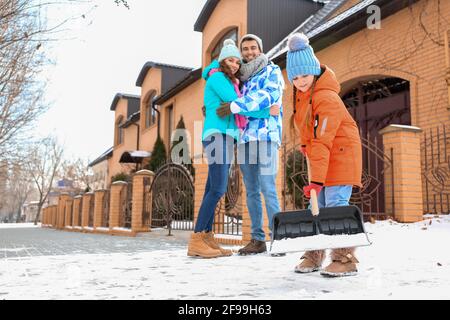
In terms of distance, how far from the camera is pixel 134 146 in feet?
81.4

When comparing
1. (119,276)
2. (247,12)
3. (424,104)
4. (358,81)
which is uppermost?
(247,12)

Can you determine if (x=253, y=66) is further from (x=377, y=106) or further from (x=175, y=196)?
(x=377, y=106)

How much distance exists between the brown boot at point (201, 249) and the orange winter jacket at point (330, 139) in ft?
4.65

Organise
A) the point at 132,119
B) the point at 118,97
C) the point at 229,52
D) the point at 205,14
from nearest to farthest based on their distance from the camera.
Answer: the point at 229,52 → the point at 205,14 → the point at 132,119 → the point at 118,97

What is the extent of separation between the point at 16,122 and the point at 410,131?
1509cm

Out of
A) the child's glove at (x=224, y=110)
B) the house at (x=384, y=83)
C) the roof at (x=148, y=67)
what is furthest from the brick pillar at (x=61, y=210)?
the child's glove at (x=224, y=110)

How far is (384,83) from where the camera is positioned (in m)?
9.91

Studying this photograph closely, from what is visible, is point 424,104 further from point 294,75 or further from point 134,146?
point 134,146

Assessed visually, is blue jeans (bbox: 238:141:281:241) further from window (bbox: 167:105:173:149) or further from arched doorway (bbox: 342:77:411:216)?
window (bbox: 167:105:173:149)

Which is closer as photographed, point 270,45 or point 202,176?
point 202,176

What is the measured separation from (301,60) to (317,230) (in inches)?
42.4

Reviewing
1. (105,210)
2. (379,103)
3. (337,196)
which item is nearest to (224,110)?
(337,196)

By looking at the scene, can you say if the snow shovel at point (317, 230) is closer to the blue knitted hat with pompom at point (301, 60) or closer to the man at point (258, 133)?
the blue knitted hat with pompom at point (301, 60)
